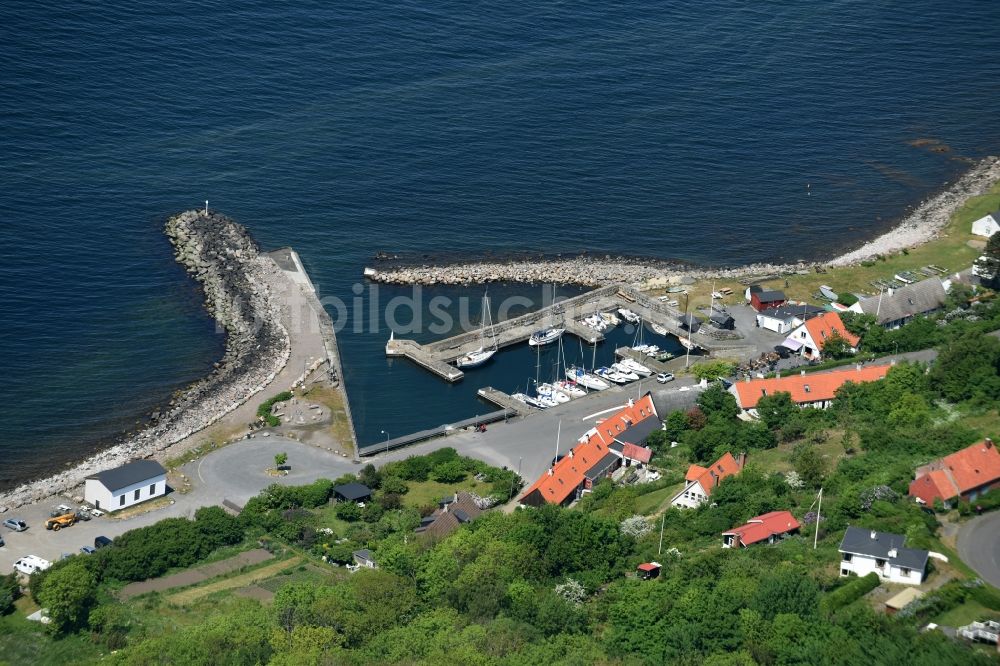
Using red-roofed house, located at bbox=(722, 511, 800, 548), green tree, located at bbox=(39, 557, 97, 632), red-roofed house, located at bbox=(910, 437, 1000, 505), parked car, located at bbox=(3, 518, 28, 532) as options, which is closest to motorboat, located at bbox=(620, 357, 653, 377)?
red-roofed house, located at bbox=(722, 511, 800, 548)

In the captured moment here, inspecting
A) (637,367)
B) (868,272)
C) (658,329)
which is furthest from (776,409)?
(868,272)

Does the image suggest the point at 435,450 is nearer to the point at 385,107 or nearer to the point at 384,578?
the point at 384,578

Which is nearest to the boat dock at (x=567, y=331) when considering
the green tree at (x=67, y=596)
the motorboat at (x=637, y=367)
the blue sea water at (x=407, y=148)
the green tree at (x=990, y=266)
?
the blue sea water at (x=407, y=148)

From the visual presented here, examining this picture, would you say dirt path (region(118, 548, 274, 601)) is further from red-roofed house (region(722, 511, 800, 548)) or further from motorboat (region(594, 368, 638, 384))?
motorboat (region(594, 368, 638, 384))

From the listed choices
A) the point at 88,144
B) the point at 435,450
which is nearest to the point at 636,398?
the point at 435,450

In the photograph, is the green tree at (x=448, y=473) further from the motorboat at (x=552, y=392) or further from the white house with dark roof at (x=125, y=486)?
the white house with dark roof at (x=125, y=486)
